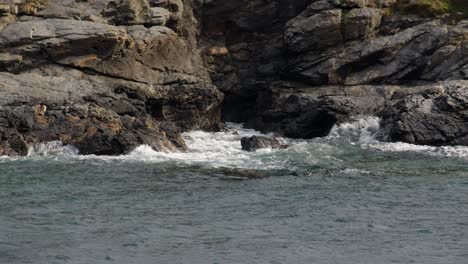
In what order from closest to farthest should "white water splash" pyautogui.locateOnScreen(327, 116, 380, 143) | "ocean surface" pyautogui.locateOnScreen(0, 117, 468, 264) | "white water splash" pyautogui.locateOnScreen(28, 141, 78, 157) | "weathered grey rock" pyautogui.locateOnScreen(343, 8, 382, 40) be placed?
"ocean surface" pyautogui.locateOnScreen(0, 117, 468, 264) < "white water splash" pyautogui.locateOnScreen(28, 141, 78, 157) < "white water splash" pyautogui.locateOnScreen(327, 116, 380, 143) < "weathered grey rock" pyautogui.locateOnScreen(343, 8, 382, 40)

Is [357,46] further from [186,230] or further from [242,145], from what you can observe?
[186,230]

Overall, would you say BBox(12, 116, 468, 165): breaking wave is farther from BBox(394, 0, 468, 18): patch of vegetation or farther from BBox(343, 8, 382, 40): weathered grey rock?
BBox(394, 0, 468, 18): patch of vegetation

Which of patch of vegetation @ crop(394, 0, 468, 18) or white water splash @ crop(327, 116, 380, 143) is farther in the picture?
patch of vegetation @ crop(394, 0, 468, 18)

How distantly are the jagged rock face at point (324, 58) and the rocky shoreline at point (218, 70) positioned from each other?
0.11 meters

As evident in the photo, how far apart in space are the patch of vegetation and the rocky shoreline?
1.89 ft

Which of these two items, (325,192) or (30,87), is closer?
(325,192)

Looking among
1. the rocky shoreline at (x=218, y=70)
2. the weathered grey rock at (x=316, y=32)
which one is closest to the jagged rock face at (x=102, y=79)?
the rocky shoreline at (x=218, y=70)

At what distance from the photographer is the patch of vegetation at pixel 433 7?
237ft

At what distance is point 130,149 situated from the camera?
5291 cm

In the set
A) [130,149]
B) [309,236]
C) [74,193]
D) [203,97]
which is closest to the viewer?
[309,236]

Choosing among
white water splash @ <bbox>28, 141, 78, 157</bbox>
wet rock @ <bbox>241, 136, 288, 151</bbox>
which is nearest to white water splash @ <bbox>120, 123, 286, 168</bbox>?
wet rock @ <bbox>241, 136, 288, 151</bbox>

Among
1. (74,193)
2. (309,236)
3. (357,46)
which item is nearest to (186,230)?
(309,236)

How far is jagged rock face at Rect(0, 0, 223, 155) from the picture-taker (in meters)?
54.2

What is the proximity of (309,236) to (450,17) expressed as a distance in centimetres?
4498
